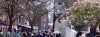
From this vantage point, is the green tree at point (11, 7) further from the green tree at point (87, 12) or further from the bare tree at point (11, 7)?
the green tree at point (87, 12)

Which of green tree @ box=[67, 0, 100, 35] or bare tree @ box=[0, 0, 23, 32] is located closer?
green tree @ box=[67, 0, 100, 35]

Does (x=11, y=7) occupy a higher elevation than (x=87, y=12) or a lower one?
higher

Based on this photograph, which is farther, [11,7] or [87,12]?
[11,7]

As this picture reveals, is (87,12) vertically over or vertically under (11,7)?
under

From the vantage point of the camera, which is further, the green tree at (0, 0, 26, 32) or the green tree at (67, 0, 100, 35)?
the green tree at (0, 0, 26, 32)

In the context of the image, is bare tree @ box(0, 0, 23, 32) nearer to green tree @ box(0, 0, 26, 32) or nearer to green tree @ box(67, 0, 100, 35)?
green tree @ box(0, 0, 26, 32)

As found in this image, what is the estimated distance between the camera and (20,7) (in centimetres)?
2261

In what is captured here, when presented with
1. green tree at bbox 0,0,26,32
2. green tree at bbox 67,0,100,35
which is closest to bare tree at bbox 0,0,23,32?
green tree at bbox 0,0,26,32

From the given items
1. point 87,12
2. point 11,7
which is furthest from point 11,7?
point 87,12

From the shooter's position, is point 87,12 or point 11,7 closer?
point 87,12

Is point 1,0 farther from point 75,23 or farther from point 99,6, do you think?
point 99,6

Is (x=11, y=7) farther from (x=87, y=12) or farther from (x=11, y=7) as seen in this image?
(x=87, y=12)

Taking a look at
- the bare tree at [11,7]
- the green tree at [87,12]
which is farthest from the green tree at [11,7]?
the green tree at [87,12]

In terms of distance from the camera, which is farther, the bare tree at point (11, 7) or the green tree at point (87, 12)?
the bare tree at point (11, 7)
